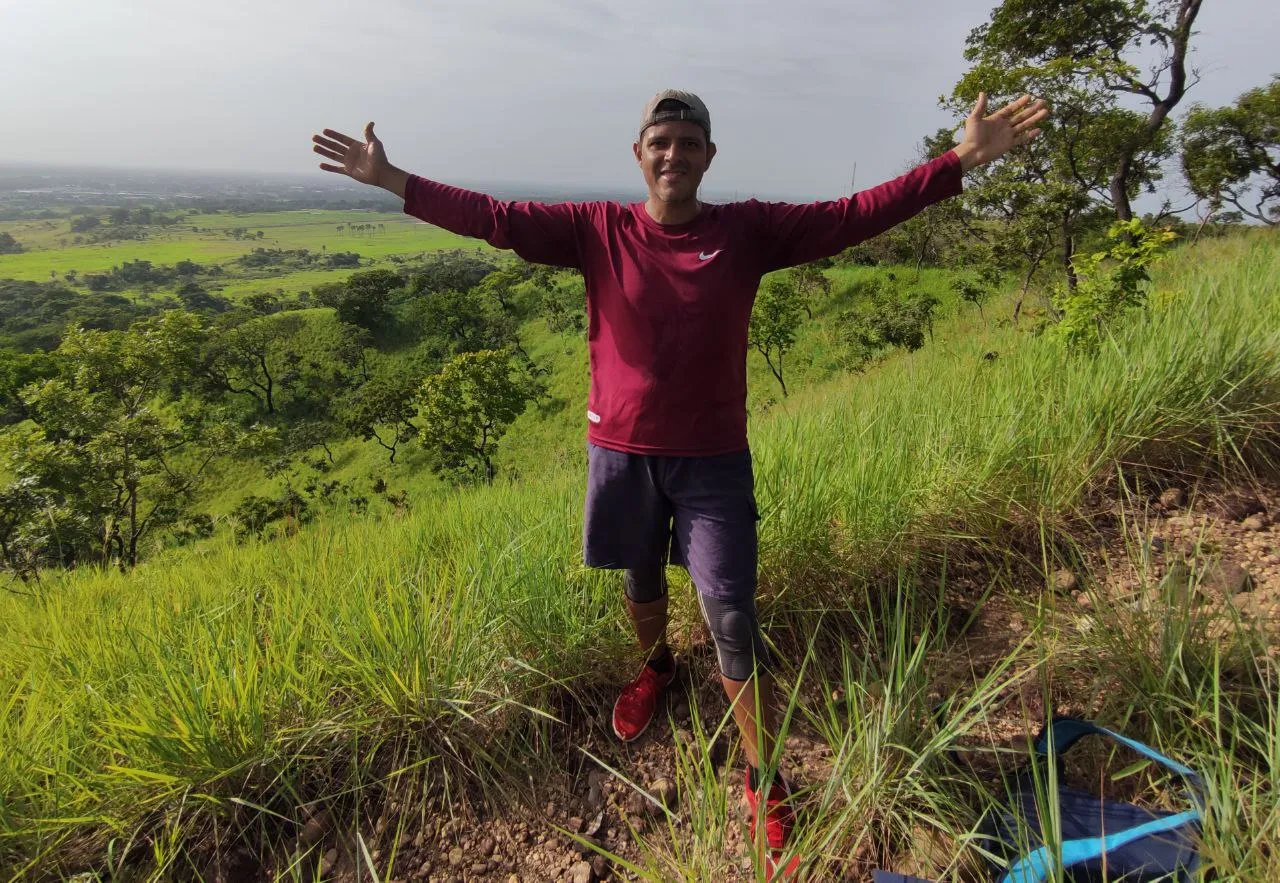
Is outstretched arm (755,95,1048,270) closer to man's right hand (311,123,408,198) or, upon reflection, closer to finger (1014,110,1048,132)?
finger (1014,110,1048,132)

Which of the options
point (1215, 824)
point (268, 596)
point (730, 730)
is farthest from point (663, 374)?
point (268, 596)

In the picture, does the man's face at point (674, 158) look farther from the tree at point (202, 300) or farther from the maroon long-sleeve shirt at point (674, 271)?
the tree at point (202, 300)

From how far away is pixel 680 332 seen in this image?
58.7 inches

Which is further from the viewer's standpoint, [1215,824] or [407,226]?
[407,226]

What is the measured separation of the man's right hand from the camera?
1741 millimetres

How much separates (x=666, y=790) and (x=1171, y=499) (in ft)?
6.27

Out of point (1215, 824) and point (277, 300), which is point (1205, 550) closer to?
point (1215, 824)

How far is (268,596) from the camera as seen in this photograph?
208 centimetres

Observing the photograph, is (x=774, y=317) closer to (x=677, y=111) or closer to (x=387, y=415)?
(x=387, y=415)

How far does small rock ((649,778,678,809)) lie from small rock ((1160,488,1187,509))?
1852 millimetres

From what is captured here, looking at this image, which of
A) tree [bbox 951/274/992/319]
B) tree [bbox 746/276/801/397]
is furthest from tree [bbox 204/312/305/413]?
tree [bbox 951/274/992/319]

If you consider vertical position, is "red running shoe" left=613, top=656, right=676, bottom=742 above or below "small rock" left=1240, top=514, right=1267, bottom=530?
below

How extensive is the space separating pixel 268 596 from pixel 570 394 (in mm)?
31969

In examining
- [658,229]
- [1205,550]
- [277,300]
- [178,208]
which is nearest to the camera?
[658,229]
